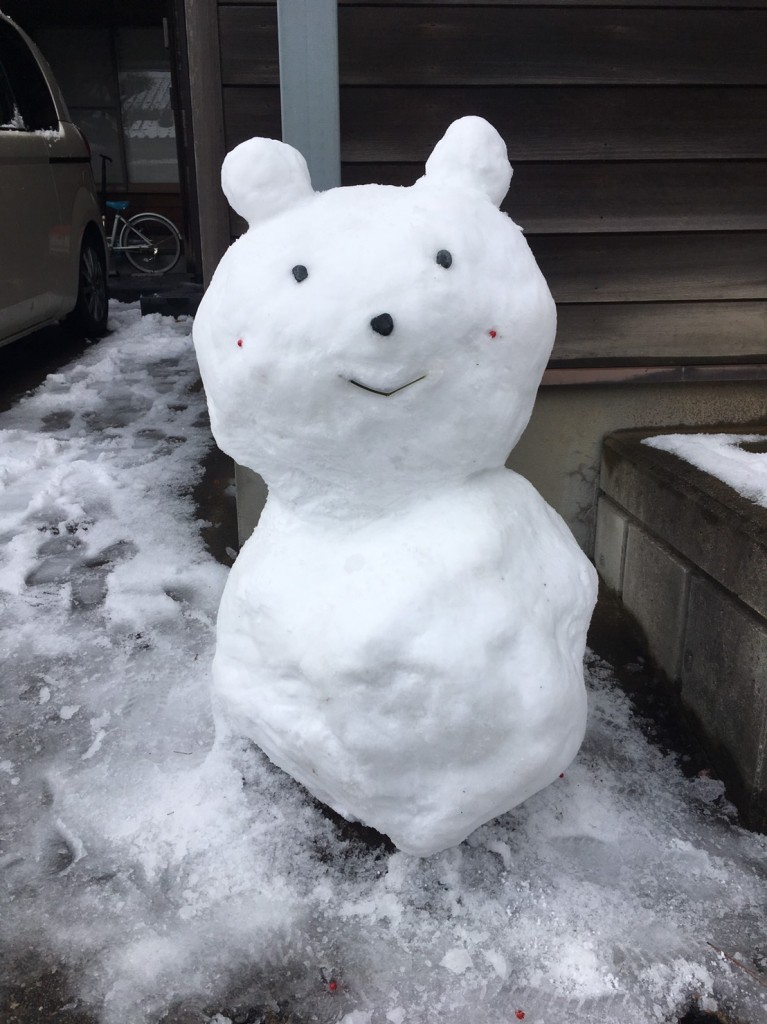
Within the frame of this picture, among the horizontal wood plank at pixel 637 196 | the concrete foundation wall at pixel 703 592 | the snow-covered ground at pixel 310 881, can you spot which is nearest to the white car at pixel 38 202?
the snow-covered ground at pixel 310 881

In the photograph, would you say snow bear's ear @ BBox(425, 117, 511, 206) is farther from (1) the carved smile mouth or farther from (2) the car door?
(2) the car door

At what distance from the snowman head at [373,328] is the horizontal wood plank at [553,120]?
1079mm

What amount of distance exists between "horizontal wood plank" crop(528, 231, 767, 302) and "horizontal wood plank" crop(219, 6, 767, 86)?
19.3 inches

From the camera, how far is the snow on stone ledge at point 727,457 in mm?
2295

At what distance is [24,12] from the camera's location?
9773 mm

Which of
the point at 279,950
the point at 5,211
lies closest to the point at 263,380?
the point at 279,950

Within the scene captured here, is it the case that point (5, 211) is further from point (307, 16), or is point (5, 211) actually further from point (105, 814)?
point (105, 814)

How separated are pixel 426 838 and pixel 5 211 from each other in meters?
4.34

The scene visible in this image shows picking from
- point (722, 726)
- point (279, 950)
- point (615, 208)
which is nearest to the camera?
point (279, 950)

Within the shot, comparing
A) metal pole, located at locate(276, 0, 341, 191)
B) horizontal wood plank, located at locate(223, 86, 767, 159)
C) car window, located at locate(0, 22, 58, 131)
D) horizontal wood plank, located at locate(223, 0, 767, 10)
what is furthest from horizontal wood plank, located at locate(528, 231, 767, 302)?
car window, located at locate(0, 22, 58, 131)

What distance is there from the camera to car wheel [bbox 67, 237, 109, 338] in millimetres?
6055

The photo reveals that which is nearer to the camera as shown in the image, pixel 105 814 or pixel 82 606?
pixel 105 814

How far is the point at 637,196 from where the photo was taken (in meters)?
2.80

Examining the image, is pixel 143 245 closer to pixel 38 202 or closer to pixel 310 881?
pixel 38 202
